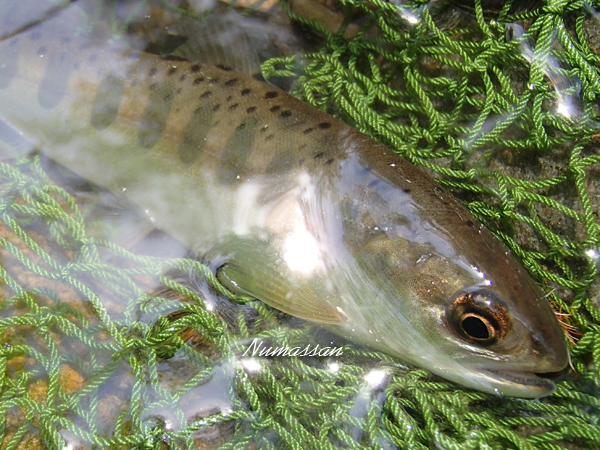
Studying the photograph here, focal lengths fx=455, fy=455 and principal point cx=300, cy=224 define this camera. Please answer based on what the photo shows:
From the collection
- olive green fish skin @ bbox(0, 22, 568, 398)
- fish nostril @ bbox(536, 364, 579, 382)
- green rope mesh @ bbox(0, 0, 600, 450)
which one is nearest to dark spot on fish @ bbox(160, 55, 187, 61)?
olive green fish skin @ bbox(0, 22, 568, 398)

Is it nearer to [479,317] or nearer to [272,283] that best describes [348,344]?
[272,283]

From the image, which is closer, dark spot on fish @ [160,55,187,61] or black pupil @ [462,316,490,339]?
black pupil @ [462,316,490,339]

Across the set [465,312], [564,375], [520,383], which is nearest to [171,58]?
[465,312]

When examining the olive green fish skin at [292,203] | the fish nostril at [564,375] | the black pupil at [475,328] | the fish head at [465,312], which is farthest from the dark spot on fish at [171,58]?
the fish nostril at [564,375]

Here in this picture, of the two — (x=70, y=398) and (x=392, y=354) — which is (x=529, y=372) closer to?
(x=392, y=354)

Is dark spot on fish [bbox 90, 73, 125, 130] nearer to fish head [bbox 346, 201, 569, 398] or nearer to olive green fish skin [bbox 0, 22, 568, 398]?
olive green fish skin [bbox 0, 22, 568, 398]
